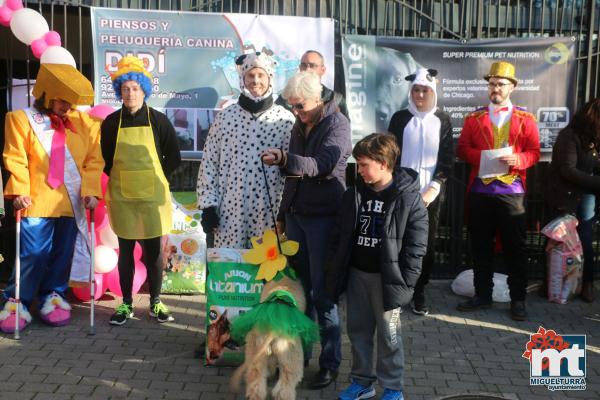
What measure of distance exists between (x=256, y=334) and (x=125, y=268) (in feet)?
6.28

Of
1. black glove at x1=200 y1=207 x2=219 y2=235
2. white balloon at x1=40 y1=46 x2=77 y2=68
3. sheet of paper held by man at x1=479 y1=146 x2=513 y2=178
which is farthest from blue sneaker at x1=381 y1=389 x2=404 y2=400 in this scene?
white balloon at x1=40 y1=46 x2=77 y2=68

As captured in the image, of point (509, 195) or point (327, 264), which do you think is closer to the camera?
point (327, 264)

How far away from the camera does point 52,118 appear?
524 cm

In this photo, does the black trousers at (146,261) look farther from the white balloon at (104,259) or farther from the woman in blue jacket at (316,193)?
the woman in blue jacket at (316,193)

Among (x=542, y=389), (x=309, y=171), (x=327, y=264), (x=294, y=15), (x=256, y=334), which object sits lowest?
(x=542, y=389)

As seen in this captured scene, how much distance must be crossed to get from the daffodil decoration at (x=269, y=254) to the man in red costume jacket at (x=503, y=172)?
7.28ft

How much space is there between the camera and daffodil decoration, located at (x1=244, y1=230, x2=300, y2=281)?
4.16 m

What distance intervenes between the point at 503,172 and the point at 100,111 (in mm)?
3371

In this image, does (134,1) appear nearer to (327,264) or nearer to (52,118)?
(52,118)

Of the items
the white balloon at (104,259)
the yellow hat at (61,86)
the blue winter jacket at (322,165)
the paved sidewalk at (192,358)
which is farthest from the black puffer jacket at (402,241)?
the white balloon at (104,259)

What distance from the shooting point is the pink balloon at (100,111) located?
5.72 metres

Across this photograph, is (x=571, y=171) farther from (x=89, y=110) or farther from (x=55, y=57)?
(x=55, y=57)

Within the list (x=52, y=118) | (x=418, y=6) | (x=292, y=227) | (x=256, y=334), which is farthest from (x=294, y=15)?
(x=256, y=334)

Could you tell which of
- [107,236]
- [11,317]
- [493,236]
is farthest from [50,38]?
[493,236]
